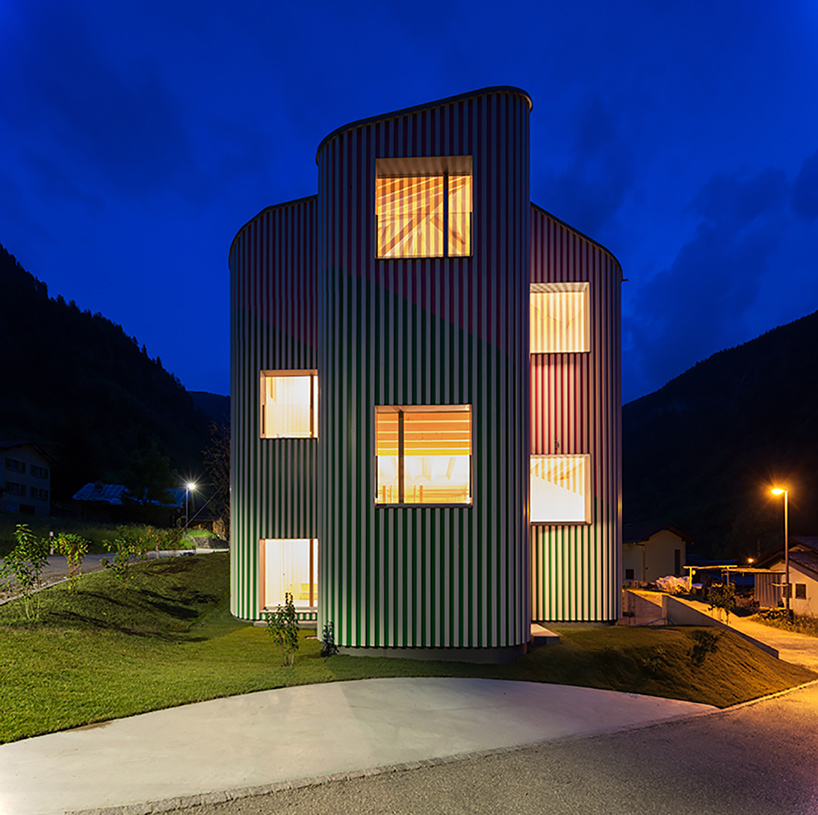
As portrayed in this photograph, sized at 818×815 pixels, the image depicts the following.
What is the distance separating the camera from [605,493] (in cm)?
1096

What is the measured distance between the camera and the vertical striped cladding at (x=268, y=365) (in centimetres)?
1105

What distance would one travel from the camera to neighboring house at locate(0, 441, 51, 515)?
4372cm

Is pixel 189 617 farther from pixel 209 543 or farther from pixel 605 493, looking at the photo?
pixel 209 543

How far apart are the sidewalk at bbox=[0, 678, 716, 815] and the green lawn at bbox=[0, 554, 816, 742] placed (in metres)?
0.41

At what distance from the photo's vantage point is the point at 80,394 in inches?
3123

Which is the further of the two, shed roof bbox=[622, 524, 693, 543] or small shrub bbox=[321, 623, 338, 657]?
shed roof bbox=[622, 524, 693, 543]

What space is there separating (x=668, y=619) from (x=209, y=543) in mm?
30602

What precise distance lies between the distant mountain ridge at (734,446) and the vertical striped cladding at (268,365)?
70528 millimetres

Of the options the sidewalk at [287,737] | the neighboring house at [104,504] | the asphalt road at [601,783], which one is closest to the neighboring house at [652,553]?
the neighboring house at [104,504]

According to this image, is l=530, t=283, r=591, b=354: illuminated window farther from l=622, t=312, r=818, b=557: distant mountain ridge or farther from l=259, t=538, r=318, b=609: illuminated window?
l=622, t=312, r=818, b=557: distant mountain ridge

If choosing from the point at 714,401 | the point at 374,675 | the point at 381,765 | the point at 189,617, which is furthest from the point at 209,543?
the point at 714,401

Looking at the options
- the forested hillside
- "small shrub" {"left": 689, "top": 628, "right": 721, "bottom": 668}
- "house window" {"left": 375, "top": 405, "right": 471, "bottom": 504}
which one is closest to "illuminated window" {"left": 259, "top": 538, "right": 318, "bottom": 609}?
"house window" {"left": 375, "top": 405, "right": 471, "bottom": 504}

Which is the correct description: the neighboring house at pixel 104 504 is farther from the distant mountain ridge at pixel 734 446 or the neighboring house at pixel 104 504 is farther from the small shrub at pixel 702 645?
the distant mountain ridge at pixel 734 446

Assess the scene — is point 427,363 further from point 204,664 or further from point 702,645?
point 702,645
